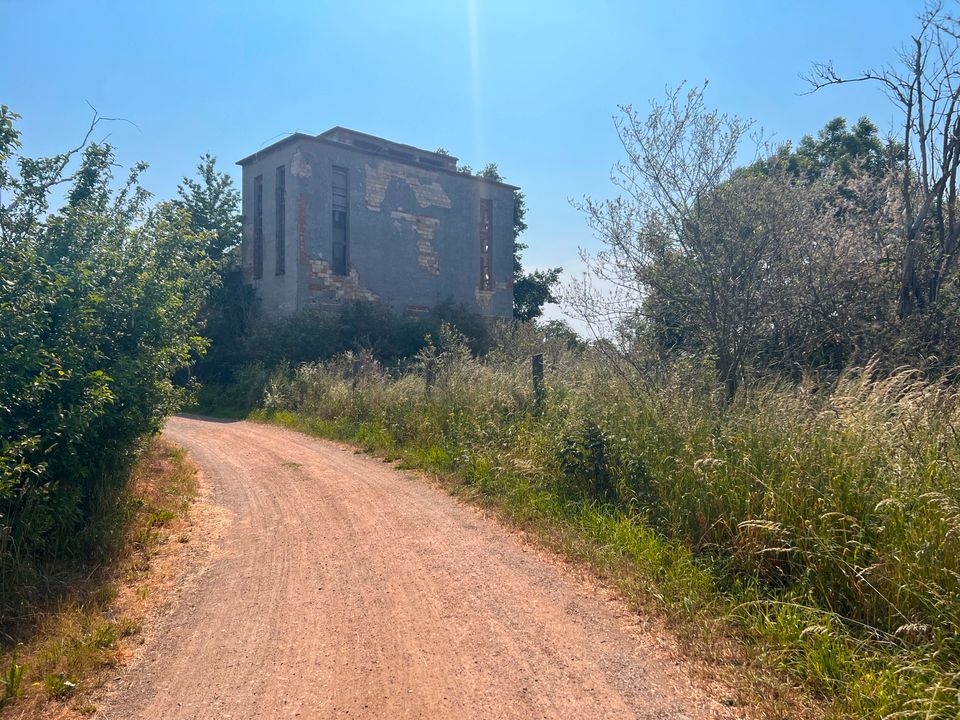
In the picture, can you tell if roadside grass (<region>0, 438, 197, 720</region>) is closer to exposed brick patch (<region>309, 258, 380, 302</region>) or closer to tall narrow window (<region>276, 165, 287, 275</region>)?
exposed brick patch (<region>309, 258, 380, 302</region>)

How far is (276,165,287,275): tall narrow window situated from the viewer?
2588 cm

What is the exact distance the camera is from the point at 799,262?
8.25m

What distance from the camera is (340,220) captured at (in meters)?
26.4

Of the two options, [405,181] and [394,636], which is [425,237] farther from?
[394,636]

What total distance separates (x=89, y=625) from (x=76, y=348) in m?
2.41

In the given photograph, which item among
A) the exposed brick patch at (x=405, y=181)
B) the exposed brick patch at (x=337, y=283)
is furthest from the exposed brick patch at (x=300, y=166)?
the exposed brick patch at (x=337, y=283)

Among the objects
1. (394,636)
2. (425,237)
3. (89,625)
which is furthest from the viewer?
(425,237)

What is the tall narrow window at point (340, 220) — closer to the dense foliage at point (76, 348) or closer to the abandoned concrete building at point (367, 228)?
the abandoned concrete building at point (367, 228)

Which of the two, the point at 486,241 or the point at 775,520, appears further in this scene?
the point at 486,241

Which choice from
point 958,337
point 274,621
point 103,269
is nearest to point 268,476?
point 103,269

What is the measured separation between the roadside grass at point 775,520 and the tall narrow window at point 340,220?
61.9 feet

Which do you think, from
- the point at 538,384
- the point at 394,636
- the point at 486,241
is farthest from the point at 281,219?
the point at 394,636

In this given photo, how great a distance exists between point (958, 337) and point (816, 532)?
4921 millimetres

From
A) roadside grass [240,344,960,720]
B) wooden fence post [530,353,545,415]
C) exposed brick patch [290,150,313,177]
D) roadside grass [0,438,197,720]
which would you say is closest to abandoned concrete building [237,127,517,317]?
exposed brick patch [290,150,313,177]
